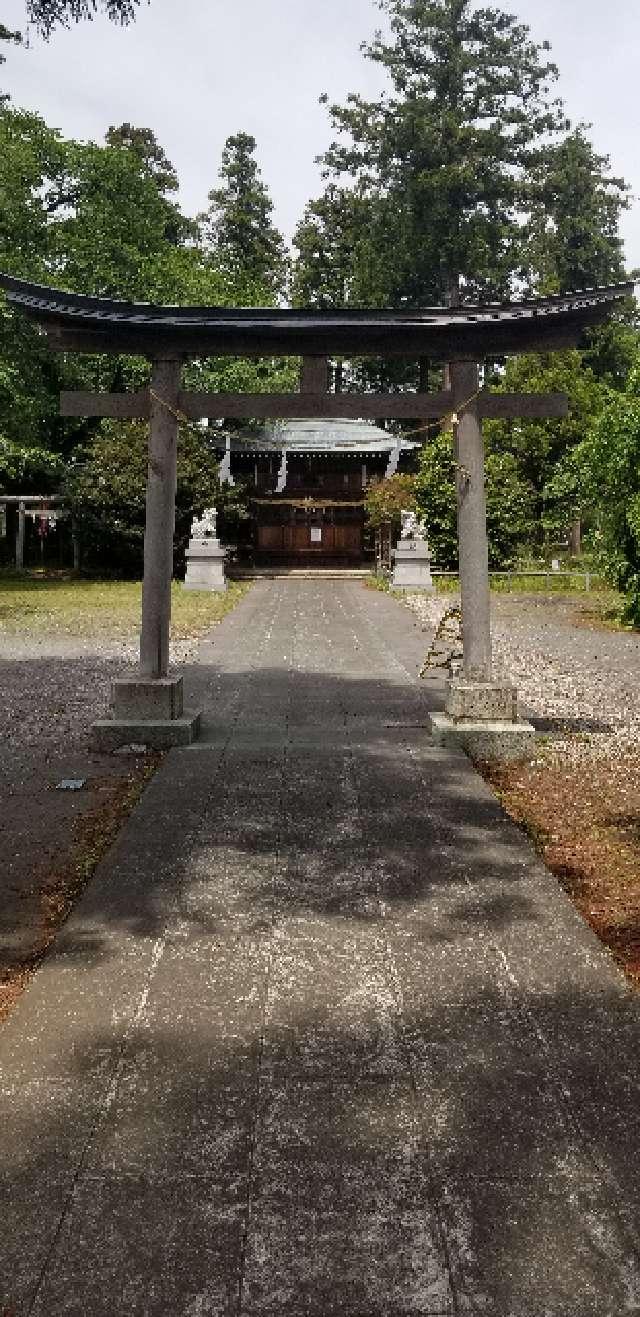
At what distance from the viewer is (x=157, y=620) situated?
9.56 metres

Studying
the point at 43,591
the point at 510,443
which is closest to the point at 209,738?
the point at 43,591

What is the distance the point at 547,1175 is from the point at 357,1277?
72cm

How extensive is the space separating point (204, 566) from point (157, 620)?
22.0 meters

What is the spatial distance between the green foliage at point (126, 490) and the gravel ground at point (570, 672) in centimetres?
1150

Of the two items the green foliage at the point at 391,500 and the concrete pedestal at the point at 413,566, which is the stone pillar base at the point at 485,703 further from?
the green foliage at the point at 391,500

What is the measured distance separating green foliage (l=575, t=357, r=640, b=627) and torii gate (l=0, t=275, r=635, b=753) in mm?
7502

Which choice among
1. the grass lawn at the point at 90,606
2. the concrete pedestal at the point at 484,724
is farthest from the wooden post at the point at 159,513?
the grass lawn at the point at 90,606

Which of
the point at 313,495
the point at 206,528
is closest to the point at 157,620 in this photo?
the point at 206,528

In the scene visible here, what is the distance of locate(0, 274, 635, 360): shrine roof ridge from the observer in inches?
343

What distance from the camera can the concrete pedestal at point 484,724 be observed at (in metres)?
8.95

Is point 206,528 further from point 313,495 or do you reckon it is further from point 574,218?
point 574,218

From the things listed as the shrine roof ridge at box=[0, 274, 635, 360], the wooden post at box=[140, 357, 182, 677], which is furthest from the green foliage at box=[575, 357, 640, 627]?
the wooden post at box=[140, 357, 182, 677]

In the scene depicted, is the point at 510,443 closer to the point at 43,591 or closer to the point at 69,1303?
the point at 43,591

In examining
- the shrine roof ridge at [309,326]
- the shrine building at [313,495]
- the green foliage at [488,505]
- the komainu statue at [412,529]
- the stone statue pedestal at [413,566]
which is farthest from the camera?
the shrine building at [313,495]
